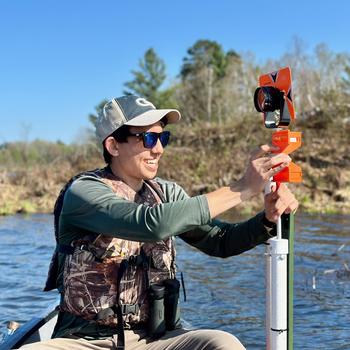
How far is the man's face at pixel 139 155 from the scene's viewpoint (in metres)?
3.16

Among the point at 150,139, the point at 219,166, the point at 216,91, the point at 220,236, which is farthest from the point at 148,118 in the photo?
the point at 216,91

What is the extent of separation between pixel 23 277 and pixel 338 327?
5553 mm

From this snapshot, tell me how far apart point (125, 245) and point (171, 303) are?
1.33 feet

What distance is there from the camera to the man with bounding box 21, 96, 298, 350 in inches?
112

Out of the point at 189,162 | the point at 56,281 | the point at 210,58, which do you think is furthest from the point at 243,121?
the point at 210,58

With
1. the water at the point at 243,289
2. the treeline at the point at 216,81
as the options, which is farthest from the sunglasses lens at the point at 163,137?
the treeline at the point at 216,81

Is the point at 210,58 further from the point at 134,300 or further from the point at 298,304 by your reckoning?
the point at 134,300

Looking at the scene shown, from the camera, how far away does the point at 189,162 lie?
26625mm

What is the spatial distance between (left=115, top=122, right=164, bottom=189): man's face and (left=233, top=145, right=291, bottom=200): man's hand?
588mm

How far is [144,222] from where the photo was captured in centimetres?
275

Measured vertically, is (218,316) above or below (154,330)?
below

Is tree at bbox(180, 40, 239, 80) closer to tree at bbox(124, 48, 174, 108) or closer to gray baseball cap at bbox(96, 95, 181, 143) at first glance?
tree at bbox(124, 48, 174, 108)

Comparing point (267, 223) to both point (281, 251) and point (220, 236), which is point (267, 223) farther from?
point (281, 251)

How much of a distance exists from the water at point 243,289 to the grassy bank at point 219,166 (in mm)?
8058
